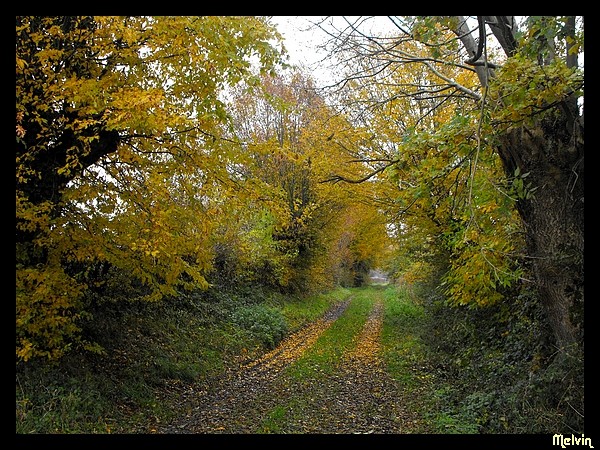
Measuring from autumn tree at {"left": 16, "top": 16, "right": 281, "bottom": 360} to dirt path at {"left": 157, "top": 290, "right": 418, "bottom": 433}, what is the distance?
2.52 m

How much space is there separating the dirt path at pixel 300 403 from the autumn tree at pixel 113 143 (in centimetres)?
252

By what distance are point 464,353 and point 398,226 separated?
6.86 m

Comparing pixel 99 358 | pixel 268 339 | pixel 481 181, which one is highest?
pixel 481 181

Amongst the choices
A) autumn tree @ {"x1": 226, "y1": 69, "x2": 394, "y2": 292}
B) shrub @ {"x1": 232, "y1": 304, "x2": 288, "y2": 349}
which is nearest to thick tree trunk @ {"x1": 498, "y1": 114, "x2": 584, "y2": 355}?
autumn tree @ {"x1": 226, "y1": 69, "x2": 394, "y2": 292}

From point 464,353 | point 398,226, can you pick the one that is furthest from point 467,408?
point 398,226

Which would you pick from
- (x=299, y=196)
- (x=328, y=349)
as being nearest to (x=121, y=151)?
(x=328, y=349)

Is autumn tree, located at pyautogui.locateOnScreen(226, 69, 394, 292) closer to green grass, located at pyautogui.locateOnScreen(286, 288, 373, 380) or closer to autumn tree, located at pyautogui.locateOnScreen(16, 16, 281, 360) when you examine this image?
green grass, located at pyautogui.locateOnScreen(286, 288, 373, 380)

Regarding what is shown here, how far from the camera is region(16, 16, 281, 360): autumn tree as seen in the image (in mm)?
6273

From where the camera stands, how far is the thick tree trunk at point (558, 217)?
19.5 feet

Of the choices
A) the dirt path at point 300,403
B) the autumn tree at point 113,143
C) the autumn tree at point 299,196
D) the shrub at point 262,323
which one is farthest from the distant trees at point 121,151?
the autumn tree at point 299,196

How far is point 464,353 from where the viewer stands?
10188 mm
